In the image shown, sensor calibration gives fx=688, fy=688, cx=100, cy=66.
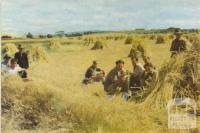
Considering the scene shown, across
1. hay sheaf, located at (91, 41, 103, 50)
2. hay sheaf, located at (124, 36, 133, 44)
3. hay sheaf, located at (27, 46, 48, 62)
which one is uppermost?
hay sheaf, located at (124, 36, 133, 44)

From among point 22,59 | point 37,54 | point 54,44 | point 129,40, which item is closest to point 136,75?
point 129,40

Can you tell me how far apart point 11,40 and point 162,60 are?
66.3 inches

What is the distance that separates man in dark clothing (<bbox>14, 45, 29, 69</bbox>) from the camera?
7.57 m

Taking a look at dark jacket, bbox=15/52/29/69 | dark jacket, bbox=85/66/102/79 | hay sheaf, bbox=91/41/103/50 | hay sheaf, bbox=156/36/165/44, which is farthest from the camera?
dark jacket, bbox=15/52/29/69

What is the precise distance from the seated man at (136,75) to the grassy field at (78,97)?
0.06 meters

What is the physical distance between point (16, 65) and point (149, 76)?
4.87 ft

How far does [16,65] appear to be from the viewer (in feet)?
24.7

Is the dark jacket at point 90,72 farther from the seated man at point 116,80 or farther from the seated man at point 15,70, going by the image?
the seated man at point 15,70

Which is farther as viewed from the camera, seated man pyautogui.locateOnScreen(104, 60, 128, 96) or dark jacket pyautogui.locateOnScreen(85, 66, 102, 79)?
dark jacket pyautogui.locateOnScreen(85, 66, 102, 79)

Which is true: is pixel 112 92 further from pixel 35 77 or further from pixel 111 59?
pixel 35 77

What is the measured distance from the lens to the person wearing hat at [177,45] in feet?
23.3

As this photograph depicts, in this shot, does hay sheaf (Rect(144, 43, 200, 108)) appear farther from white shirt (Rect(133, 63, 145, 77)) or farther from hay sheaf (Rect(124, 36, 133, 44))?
hay sheaf (Rect(124, 36, 133, 44))

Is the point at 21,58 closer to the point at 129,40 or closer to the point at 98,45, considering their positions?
the point at 98,45

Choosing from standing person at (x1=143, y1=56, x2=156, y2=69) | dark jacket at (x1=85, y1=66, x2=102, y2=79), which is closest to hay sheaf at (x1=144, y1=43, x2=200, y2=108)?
standing person at (x1=143, y1=56, x2=156, y2=69)
